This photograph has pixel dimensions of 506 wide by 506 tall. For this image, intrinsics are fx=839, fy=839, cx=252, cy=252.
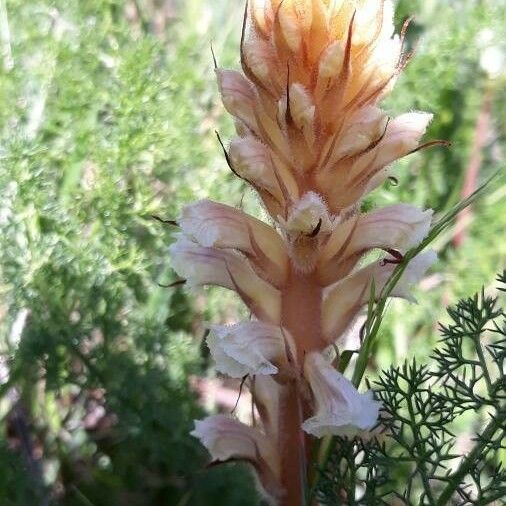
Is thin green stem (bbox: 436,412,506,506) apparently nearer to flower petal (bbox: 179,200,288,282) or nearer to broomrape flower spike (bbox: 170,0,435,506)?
broomrape flower spike (bbox: 170,0,435,506)

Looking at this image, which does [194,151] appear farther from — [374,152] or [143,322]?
[374,152]

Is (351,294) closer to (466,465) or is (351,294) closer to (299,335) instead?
(299,335)

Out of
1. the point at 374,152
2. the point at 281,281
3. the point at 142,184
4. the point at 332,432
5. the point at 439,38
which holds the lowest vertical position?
the point at 332,432

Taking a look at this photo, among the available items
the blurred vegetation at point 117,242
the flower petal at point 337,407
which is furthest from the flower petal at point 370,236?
the blurred vegetation at point 117,242

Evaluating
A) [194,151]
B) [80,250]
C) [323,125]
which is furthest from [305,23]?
[194,151]

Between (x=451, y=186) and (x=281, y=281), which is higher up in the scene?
(x=451, y=186)

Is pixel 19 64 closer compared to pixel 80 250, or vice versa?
pixel 80 250

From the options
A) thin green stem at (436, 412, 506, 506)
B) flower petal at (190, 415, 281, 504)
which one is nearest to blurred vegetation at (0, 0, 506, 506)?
flower petal at (190, 415, 281, 504)
